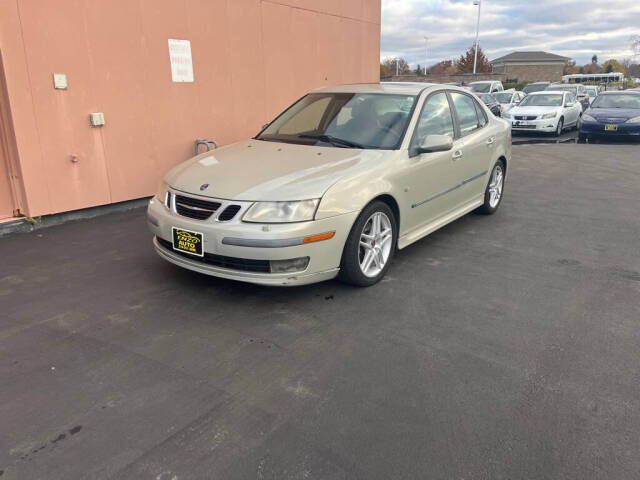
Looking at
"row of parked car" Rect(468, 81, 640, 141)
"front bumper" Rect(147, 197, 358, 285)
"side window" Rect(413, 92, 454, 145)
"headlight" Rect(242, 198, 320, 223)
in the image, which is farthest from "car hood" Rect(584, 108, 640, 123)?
"headlight" Rect(242, 198, 320, 223)

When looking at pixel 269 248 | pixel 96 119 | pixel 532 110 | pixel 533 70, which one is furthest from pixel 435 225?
pixel 533 70

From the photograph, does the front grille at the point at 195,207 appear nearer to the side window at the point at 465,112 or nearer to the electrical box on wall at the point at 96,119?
the electrical box on wall at the point at 96,119

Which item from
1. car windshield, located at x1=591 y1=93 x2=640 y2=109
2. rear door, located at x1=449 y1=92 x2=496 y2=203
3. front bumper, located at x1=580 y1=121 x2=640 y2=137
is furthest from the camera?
car windshield, located at x1=591 y1=93 x2=640 y2=109

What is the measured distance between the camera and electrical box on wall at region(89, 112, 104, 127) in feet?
20.3

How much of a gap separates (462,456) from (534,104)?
16.9 m

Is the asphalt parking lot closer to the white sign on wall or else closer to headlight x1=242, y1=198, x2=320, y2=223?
headlight x1=242, y1=198, x2=320, y2=223

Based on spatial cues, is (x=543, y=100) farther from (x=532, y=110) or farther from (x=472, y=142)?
(x=472, y=142)

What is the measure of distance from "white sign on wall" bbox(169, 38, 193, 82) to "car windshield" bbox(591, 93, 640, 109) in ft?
42.4

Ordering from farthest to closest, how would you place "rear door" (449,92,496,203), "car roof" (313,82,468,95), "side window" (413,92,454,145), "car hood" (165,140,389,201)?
"rear door" (449,92,496,203) < "car roof" (313,82,468,95) < "side window" (413,92,454,145) < "car hood" (165,140,389,201)

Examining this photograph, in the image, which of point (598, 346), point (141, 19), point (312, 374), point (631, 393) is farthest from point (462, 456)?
point (141, 19)

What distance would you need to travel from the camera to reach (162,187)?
14.4 ft

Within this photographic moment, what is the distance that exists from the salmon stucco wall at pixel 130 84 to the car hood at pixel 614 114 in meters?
9.32

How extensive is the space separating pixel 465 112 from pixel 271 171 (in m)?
2.71

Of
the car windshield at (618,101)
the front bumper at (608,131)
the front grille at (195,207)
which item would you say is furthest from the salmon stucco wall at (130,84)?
the car windshield at (618,101)
